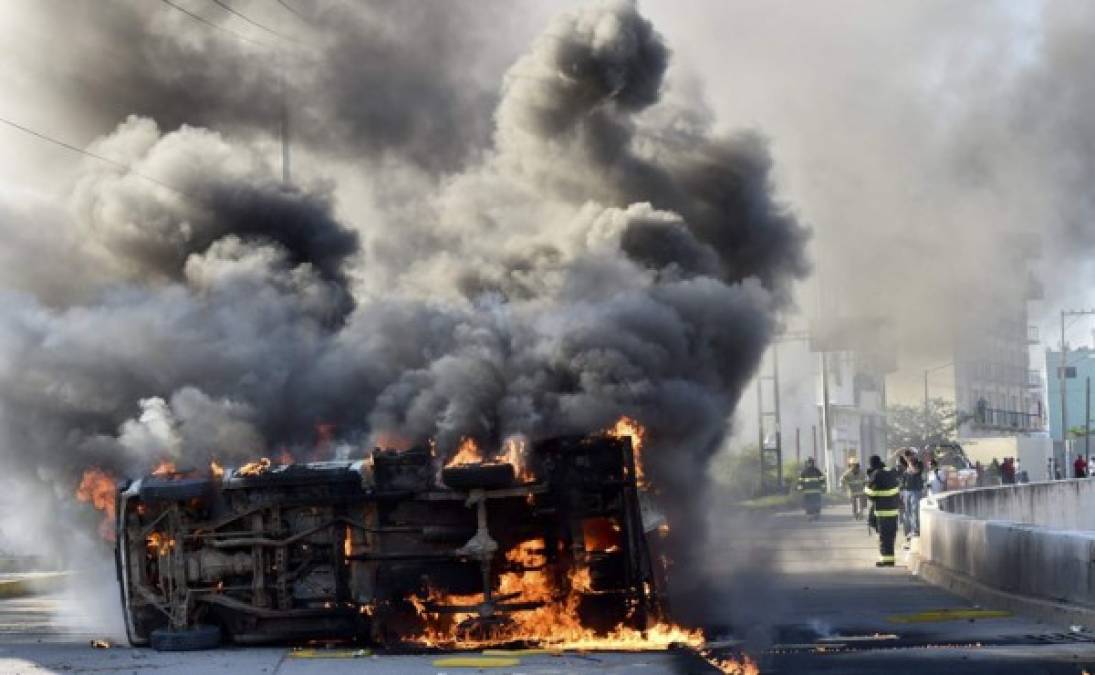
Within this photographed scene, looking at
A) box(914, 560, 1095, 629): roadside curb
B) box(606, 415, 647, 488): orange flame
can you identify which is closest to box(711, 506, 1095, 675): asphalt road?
box(914, 560, 1095, 629): roadside curb

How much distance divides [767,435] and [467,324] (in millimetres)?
65410

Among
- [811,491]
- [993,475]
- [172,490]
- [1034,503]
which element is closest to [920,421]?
[993,475]

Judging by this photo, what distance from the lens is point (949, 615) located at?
1650cm

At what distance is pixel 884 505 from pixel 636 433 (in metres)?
8.71

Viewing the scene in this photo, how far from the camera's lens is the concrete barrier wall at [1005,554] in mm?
14531

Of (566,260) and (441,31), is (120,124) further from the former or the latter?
(566,260)

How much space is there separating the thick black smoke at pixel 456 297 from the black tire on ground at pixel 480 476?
3.02ft

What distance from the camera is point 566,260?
18.7m

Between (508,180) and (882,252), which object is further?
(882,252)

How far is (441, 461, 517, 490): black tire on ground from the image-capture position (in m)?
13.8

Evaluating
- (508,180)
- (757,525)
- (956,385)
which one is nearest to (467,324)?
(508,180)

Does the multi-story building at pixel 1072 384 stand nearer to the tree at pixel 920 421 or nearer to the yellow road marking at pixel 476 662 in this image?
the tree at pixel 920 421

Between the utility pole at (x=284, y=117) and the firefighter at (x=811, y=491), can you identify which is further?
the firefighter at (x=811, y=491)

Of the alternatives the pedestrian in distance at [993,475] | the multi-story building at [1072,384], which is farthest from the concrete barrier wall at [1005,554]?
the multi-story building at [1072,384]
